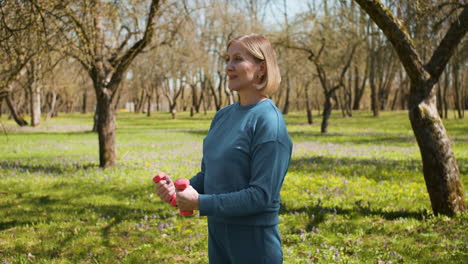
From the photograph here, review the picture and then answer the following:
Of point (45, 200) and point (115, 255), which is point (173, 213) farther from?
point (45, 200)

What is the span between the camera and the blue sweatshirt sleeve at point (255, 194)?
2199 millimetres

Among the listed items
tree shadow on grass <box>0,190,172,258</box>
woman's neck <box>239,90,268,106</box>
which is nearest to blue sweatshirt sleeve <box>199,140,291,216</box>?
woman's neck <box>239,90,268,106</box>

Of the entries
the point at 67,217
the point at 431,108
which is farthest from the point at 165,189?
the point at 67,217

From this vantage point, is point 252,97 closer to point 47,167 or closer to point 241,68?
point 241,68

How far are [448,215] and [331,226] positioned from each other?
78.3 inches

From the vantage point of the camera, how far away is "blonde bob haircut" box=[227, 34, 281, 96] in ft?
7.82

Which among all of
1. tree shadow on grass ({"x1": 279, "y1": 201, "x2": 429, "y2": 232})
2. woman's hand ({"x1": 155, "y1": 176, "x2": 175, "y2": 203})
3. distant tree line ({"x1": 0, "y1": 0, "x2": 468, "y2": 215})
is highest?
distant tree line ({"x1": 0, "y1": 0, "x2": 468, "y2": 215})

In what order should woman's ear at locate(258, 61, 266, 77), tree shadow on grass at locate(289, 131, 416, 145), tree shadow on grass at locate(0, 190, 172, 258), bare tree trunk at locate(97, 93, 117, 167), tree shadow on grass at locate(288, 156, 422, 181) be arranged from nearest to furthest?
woman's ear at locate(258, 61, 266, 77) → tree shadow on grass at locate(0, 190, 172, 258) → tree shadow on grass at locate(288, 156, 422, 181) → bare tree trunk at locate(97, 93, 117, 167) → tree shadow on grass at locate(289, 131, 416, 145)

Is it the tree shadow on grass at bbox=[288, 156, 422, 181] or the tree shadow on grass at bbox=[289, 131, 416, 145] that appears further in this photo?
the tree shadow on grass at bbox=[289, 131, 416, 145]

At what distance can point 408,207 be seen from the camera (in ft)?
25.3

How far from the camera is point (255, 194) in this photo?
2201 millimetres

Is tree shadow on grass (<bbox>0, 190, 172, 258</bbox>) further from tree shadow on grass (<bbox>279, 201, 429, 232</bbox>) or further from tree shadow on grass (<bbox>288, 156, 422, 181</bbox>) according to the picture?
tree shadow on grass (<bbox>288, 156, 422, 181</bbox>)

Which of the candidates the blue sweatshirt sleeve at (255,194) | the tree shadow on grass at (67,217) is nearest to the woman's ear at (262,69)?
the blue sweatshirt sleeve at (255,194)

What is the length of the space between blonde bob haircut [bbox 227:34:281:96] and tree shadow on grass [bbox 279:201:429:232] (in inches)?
182
